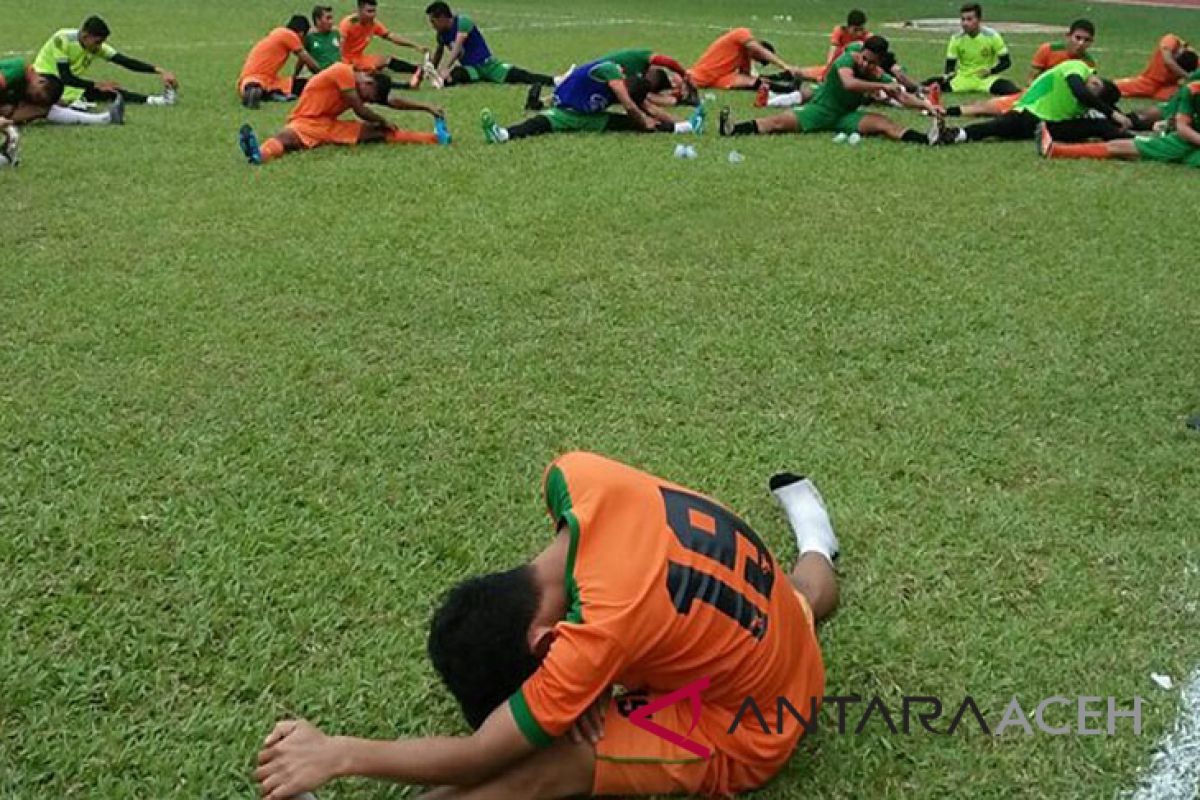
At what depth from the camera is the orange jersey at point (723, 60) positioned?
1191 cm

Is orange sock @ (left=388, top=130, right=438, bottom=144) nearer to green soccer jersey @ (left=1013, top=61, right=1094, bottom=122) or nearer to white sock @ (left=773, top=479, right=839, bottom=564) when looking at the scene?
green soccer jersey @ (left=1013, top=61, right=1094, bottom=122)

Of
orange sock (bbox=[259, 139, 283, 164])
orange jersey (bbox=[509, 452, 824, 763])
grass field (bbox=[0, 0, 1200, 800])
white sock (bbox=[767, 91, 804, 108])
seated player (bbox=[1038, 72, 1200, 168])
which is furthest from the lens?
white sock (bbox=[767, 91, 804, 108])

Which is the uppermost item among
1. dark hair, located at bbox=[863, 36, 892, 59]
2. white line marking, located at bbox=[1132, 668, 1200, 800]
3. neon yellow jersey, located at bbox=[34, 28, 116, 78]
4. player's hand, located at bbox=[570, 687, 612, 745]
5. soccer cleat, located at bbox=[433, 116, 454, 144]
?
dark hair, located at bbox=[863, 36, 892, 59]

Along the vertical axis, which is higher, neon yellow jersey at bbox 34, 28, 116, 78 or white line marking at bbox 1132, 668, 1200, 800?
neon yellow jersey at bbox 34, 28, 116, 78

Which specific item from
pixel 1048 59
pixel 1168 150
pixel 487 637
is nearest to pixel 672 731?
pixel 487 637

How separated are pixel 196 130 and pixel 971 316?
639 cm

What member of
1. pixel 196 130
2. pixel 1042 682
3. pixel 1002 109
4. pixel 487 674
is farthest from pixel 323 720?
pixel 1002 109

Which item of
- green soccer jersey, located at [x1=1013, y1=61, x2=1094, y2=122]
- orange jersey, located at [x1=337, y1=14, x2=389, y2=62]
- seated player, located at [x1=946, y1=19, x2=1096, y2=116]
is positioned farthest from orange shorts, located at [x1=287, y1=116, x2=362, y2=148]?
seated player, located at [x1=946, y1=19, x2=1096, y2=116]

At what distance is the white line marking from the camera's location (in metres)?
2.44

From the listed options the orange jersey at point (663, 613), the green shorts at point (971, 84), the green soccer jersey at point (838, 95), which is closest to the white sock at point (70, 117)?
the green soccer jersey at point (838, 95)

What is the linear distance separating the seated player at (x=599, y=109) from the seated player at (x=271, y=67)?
263 cm

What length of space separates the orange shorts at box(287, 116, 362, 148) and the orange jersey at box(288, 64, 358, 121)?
4 centimetres

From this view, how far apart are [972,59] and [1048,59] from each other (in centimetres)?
100

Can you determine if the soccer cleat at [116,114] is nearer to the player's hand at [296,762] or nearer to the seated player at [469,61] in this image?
the seated player at [469,61]
